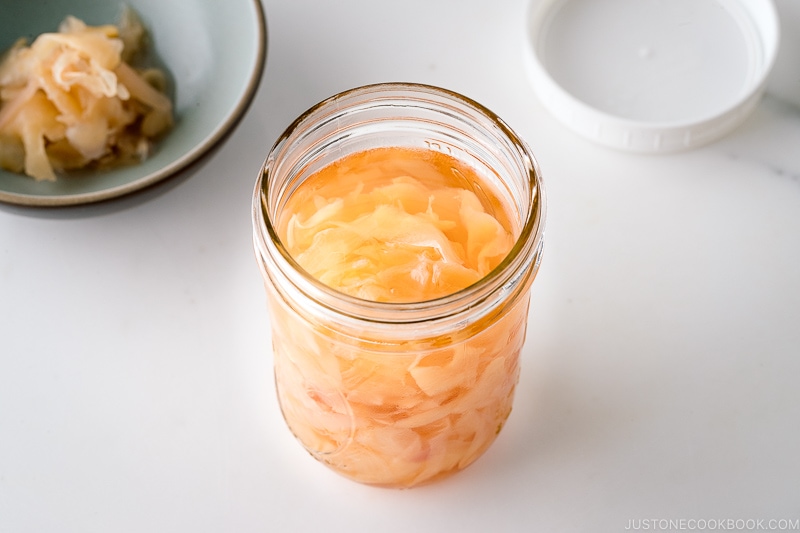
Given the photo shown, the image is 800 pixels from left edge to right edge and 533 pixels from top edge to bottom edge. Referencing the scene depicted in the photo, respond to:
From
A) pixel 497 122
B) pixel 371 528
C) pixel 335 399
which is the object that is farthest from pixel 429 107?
pixel 371 528

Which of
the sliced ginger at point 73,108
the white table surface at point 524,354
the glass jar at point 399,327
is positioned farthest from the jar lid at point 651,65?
the sliced ginger at point 73,108

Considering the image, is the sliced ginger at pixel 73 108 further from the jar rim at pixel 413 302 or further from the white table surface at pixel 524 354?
the jar rim at pixel 413 302

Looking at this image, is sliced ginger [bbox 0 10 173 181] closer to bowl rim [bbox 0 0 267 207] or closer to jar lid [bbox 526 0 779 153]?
bowl rim [bbox 0 0 267 207]

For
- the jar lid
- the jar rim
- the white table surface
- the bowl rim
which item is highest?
the jar rim

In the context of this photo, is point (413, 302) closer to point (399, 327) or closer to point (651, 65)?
point (399, 327)

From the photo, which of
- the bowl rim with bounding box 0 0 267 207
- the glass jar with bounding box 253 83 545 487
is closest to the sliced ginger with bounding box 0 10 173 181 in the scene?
the bowl rim with bounding box 0 0 267 207

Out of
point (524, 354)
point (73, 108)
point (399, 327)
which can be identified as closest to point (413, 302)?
point (399, 327)

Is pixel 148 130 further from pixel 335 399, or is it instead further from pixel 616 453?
pixel 616 453

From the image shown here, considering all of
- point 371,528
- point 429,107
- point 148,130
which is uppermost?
point 429,107
